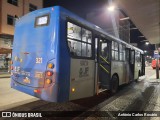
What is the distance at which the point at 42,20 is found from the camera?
18.4 ft

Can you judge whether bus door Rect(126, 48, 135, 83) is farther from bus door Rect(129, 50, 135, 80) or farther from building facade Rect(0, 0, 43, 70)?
building facade Rect(0, 0, 43, 70)

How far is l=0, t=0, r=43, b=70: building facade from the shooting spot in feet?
73.0

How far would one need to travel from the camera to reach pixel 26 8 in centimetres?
2567

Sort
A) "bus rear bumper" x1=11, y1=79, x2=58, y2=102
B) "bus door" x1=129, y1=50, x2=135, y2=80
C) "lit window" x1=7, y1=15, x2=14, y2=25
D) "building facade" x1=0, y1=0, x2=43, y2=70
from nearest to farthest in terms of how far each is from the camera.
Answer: "bus rear bumper" x1=11, y1=79, x2=58, y2=102
"bus door" x1=129, y1=50, x2=135, y2=80
"building facade" x1=0, y1=0, x2=43, y2=70
"lit window" x1=7, y1=15, x2=14, y2=25

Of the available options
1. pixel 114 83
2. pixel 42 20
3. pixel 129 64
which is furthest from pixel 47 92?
pixel 129 64

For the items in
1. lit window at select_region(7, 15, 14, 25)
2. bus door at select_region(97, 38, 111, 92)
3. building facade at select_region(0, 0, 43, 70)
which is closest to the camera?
bus door at select_region(97, 38, 111, 92)

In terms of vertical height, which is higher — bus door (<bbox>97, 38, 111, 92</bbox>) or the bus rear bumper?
bus door (<bbox>97, 38, 111, 92</bbox>)

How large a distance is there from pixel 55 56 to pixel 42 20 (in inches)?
54.0

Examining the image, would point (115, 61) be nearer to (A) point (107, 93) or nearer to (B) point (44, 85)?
(A) point (107, 93)

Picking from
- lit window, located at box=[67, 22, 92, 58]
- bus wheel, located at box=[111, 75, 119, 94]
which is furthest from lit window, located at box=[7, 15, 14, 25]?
lit window, located at box=[67, 22, 92, 58]

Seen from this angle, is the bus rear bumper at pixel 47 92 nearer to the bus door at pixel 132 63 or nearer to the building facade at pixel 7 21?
the bus door at pixel 132 63

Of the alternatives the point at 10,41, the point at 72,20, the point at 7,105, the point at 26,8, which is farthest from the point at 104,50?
the point at 26,8

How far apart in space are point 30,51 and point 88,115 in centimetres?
281

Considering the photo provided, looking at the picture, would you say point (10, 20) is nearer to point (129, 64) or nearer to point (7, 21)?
point (7, 21)
